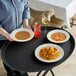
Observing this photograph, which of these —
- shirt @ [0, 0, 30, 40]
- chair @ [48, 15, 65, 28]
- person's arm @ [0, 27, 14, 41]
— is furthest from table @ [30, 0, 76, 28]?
person's arm @ [0, 27, 14, 41]

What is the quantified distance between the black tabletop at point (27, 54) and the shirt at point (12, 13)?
0.18 metres

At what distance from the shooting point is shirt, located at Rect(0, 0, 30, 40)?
68.8 inches

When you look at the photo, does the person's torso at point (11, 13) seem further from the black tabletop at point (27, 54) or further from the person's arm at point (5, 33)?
the black tabletop at point (27, 54)

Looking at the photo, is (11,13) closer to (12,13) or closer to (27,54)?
(12,13)

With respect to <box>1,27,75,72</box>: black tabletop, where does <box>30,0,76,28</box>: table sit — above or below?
above

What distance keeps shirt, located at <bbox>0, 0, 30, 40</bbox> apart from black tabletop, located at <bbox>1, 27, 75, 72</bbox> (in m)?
0.18

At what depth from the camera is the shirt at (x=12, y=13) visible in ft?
5.74

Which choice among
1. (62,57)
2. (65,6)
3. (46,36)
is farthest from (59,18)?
(62,57)

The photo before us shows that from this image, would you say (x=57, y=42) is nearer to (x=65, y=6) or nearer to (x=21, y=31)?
(x=21, y=31)

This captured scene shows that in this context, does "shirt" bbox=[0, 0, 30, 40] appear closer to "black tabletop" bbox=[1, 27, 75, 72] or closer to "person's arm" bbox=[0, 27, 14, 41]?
"person's arm" bbox=[0, 27, 14, 41]

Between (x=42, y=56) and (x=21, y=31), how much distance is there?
367 mm

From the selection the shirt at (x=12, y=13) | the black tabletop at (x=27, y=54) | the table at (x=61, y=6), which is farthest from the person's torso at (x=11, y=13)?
the table at (x=61, y=6)

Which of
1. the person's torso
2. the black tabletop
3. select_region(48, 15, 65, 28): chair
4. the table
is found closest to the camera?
the black tabletop

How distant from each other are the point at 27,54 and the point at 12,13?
40 cm
